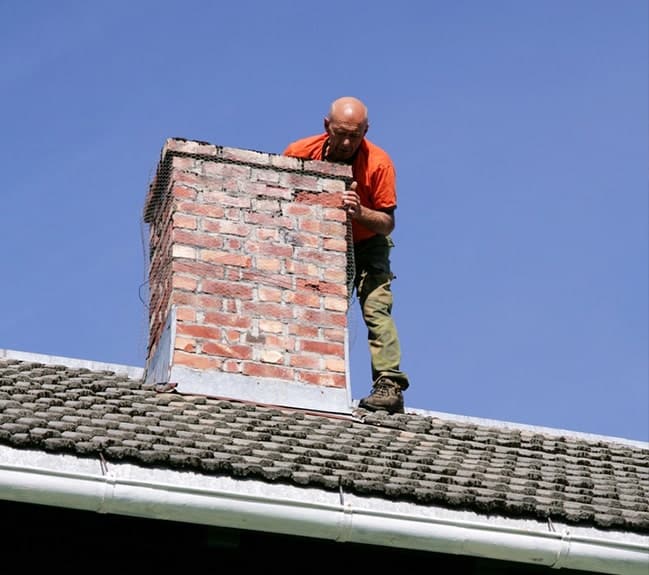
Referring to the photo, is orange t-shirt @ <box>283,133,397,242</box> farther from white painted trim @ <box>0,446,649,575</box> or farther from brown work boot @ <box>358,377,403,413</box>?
white painted trim @ <box>0,446,649,575</box>

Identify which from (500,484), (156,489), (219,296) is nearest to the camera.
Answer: (156,489)

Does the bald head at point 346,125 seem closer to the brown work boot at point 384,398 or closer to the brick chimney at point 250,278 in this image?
the brick chimney at point 250,278

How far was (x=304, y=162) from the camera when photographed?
873 cm

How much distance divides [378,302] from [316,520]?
10.3 ft

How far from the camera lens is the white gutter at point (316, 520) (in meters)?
5.85

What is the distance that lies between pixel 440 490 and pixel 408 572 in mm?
405

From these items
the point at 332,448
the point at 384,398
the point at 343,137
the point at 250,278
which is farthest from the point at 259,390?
the point at 343,137

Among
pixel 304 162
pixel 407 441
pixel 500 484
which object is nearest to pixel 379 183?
pixel 304 162

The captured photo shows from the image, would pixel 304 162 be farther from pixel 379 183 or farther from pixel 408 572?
pixel 408 572

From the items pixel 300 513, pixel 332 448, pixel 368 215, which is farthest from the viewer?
pixel 368 215

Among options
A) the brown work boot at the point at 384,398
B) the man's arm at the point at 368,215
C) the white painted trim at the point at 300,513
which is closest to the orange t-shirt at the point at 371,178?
the man's arm at the point at 368,215

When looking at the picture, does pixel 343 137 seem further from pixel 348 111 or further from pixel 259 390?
pixel 259 390

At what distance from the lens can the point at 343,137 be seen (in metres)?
8.93

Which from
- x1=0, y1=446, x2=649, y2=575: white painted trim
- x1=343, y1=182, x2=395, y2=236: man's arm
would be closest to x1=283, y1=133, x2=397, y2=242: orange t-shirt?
x1=343, y1=182, x2=395, y2=236: man's arm
